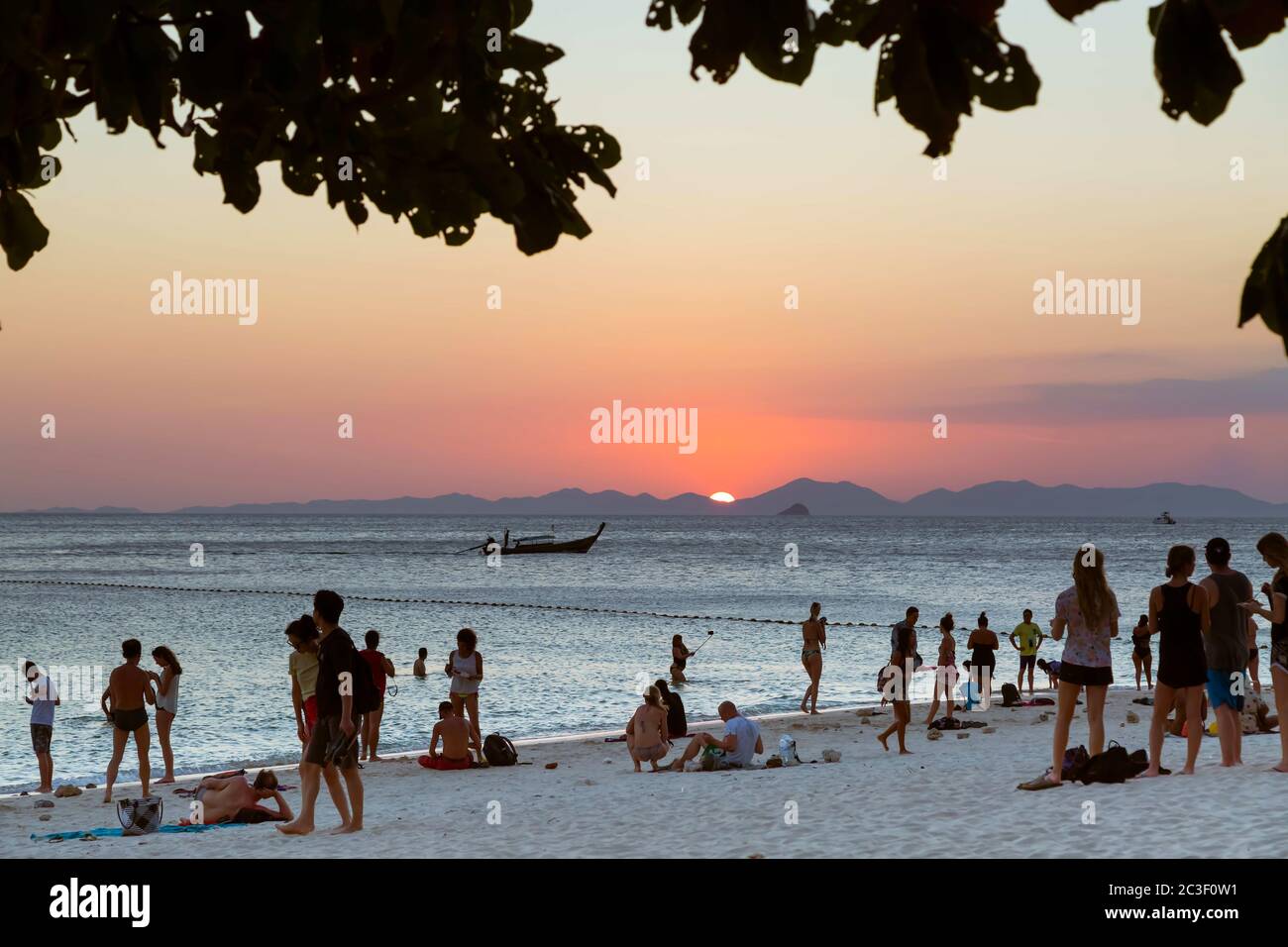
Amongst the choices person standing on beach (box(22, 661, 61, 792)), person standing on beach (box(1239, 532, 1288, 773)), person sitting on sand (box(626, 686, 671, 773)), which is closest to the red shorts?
person sitting on sand (box(626, 686, 671, 773))

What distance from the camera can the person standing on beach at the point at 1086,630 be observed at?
32.4 feet

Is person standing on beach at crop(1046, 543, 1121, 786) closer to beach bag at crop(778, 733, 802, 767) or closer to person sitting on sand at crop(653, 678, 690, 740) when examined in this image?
beach bag at crop(778, 733, 802, 767)

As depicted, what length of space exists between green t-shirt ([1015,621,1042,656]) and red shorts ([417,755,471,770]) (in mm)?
12056

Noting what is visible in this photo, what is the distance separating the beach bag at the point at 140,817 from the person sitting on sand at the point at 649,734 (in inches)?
235

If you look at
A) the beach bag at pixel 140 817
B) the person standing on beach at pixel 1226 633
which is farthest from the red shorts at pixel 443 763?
the person standing on beach at pixel 1226 633

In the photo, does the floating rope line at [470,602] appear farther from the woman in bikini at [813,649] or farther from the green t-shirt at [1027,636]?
the woman in bikini at [813,649]

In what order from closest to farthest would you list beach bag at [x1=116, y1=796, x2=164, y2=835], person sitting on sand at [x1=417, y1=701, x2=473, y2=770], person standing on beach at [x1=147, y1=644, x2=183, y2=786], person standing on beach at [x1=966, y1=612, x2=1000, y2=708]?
beach bag at [x1=116, y1=796, x2=164, y2=835] < person standing on beach at [x1=147, y1=644, x2=183, y2=786] < person sitting on sand at [x1=417, y1=701, x2=473, y2=770] < person standing on beach at [x1=966, y1=612, x2=1000, y2=708]

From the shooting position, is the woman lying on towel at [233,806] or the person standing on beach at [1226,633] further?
the woman lying on towel at [233,806]

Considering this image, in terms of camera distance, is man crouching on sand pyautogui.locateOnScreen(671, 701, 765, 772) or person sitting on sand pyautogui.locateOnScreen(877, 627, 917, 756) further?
person sitting on sand pyautogui.locateOnScreen(877, 627, 917, 756)

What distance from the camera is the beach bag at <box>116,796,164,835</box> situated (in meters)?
11.8

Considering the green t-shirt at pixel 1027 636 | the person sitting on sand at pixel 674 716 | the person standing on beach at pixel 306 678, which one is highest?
the person standing on beach at pixel 306 678

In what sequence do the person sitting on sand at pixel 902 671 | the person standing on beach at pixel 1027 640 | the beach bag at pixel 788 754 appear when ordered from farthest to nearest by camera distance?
the person standing on beach at pixel 1027 640, the person sitting on sand at pixel 902 671, the beach bag at pixel 788 754
